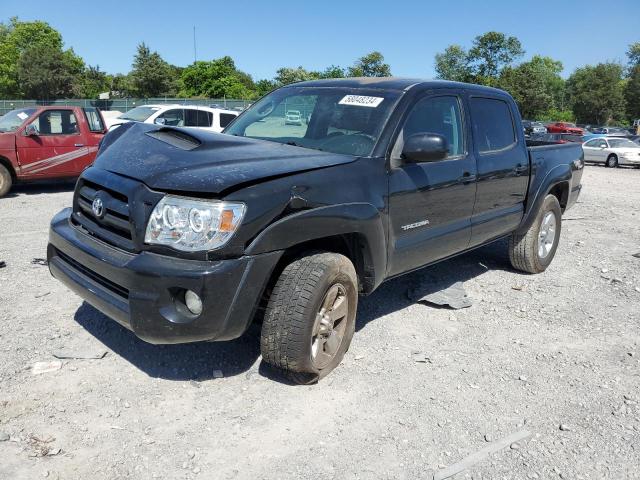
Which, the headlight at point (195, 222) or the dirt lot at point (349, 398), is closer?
the dirt lot at point (349, 398)

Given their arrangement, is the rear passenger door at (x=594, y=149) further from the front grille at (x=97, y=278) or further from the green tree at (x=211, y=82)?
Answer: the green tree at (x=211, y=82)

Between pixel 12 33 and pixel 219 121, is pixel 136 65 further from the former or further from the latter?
pixel 219 121

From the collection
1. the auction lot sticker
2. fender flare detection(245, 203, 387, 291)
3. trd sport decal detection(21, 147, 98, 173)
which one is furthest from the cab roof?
trd sport decal detection(21, 147, 98, 173)

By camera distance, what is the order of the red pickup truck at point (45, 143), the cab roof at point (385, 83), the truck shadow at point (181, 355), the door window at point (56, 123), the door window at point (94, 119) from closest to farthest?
1. the truck shadow at point (181, 355)
2. the cab roof at point (385, 83)
3. the red pickup truck at point (45, 143)
4. the door window at point (56, 123)
5. the door window at point (94, 119)

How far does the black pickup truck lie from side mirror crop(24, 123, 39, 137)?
22.9ft

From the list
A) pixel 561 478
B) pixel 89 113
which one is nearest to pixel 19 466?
pixel 561 478

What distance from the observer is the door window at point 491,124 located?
15.7 feet

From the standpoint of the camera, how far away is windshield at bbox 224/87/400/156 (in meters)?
3.87

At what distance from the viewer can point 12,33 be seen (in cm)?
7838

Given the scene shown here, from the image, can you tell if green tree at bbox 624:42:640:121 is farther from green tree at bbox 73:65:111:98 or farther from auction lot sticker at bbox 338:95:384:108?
auction lot sticker at bbox 338:95:384:108

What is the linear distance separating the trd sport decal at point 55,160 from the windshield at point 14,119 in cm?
70

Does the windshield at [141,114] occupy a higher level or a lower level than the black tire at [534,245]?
higher

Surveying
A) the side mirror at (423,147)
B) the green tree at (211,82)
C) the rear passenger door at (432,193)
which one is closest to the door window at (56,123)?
the rear passenger door at (432,193)

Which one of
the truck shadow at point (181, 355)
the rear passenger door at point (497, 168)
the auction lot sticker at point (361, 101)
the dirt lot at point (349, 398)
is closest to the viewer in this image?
the dirt lot at point (349, 398)
